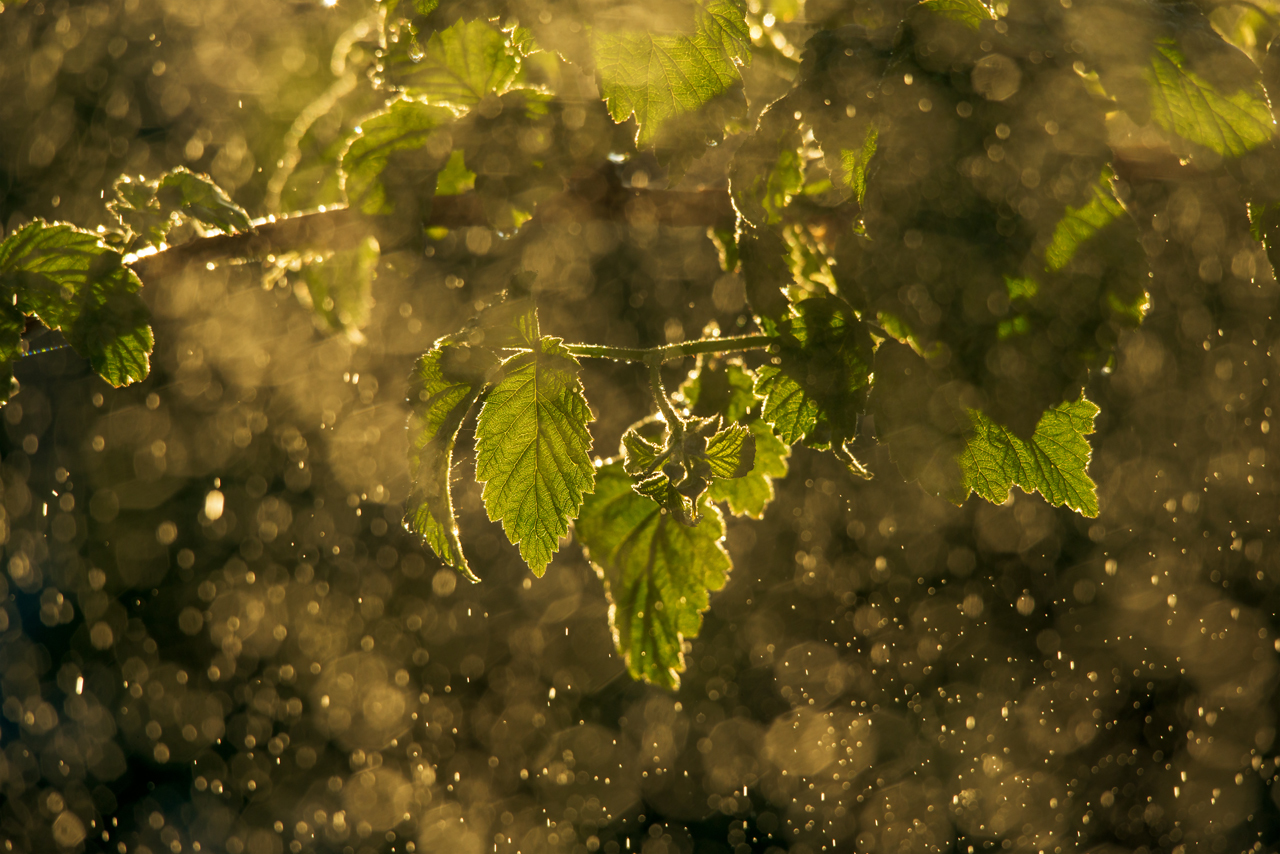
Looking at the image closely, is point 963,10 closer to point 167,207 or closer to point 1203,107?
point 1203,107

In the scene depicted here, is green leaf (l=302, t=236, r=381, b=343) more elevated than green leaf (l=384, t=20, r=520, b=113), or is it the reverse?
green leaf (l=384, t=20, r=520, b=113)

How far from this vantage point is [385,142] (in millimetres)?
550

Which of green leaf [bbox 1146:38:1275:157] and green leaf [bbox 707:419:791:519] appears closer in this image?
green leaf [bbox 1146:38:1275:157]

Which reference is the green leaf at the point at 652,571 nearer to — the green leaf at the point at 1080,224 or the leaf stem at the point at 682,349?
the leaf stem at the point at 682,349

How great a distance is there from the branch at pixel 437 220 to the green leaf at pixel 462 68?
0.07 m

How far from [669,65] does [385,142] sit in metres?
0.23

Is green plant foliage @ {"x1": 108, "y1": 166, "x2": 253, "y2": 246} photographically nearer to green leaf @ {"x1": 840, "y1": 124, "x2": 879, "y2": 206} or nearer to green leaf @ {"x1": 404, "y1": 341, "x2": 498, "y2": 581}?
green leaf @ {"x1": 404, "y1": 341, "x2": 498, "y2": 581}

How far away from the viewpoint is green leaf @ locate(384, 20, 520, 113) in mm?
522

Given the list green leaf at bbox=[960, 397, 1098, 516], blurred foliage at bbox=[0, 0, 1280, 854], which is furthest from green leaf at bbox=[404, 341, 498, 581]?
green leaf at bbox=[960, 397, 1098, 516]

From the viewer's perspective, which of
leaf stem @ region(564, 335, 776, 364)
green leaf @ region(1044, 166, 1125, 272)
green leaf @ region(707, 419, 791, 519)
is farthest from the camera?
green leaf @ region(707, 419, 791, 519)

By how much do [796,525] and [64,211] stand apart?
139 cm

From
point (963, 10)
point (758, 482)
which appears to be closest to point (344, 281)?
point (758, 482)

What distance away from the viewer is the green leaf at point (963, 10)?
0.35m

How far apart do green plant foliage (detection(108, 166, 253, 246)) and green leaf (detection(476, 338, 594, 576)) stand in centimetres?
20
